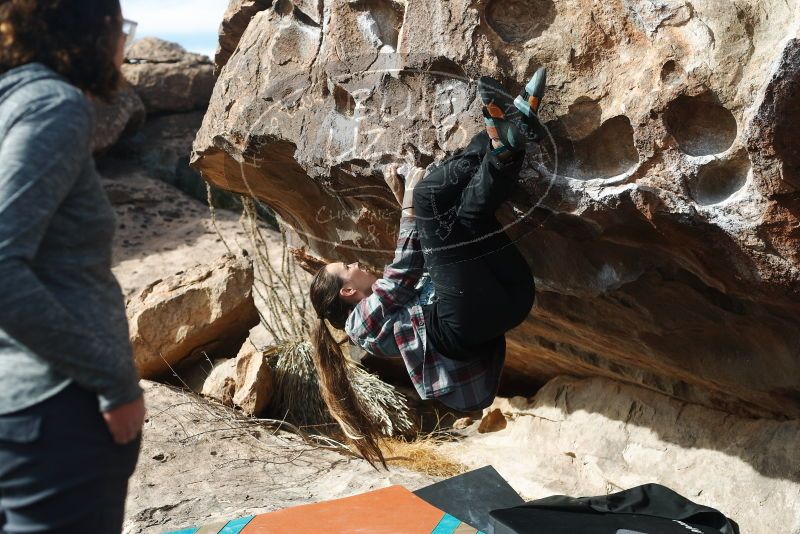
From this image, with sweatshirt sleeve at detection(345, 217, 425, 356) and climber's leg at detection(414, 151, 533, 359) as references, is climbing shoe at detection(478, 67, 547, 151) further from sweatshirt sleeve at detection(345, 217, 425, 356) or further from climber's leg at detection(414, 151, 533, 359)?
sweatshirt sleeve at detection(345, 217, 425, 356)

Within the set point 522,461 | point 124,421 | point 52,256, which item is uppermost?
point 52,256

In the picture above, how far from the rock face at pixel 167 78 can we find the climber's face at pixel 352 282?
23.8 feet

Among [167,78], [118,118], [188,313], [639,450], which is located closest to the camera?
[639,450]

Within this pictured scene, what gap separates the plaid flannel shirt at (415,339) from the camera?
3.03m

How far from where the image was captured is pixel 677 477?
3.83 metres

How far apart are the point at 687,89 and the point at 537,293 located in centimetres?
130

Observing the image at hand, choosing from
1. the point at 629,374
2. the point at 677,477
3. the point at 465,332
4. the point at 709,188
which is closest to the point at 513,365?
the point at 629,374

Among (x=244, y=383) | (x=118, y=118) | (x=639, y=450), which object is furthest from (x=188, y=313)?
(x=118, y=118)

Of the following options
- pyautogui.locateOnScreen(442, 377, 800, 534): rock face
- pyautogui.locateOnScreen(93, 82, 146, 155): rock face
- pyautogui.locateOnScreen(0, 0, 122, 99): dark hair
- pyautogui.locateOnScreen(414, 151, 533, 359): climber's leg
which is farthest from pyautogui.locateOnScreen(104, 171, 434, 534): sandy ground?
pyautogui.locateOnScreen(93, 82, 146, 155): rock face

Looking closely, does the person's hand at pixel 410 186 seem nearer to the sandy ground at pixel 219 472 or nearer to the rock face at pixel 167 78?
the sandy ground at pixel 219 472

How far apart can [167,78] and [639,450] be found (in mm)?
7569

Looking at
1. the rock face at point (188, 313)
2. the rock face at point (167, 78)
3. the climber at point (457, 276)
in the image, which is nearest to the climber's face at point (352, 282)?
the climber at point (457, 276)

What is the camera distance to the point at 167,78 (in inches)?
396

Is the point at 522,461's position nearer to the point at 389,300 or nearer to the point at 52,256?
the point at 389,300
